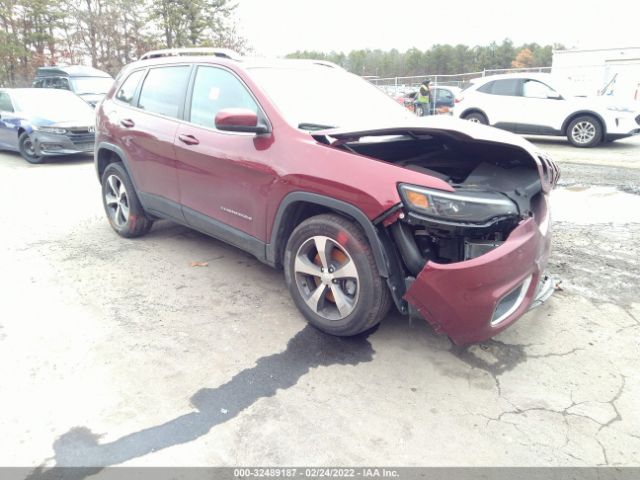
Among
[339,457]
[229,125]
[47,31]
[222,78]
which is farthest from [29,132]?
[47,31]

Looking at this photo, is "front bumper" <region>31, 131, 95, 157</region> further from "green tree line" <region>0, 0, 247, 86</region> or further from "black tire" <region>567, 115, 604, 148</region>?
"green tree line" <region>0, 0, 247, 86</region>

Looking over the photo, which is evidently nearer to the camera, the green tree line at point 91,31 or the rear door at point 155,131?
the rear door at point 155,131

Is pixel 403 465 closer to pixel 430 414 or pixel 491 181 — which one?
pixel 430 414

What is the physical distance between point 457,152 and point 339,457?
2.15m

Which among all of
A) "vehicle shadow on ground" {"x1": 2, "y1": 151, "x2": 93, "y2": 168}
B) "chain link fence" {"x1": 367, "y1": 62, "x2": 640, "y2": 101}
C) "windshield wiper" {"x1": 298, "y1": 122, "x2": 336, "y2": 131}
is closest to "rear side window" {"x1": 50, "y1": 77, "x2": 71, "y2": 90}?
"vehicle shadow on ground" {"x1": 2, "y1": 151, "x2": 93, "y2": 168}

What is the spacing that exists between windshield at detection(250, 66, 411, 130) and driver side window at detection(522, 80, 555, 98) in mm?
8884

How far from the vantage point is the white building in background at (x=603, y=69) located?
20.6 metres

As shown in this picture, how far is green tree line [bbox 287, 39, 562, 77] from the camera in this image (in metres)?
63.1

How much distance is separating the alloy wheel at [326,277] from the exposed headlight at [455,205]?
0.55 metres

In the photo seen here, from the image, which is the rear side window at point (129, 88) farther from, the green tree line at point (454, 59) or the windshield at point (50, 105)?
the green tree line at point (454, 59)

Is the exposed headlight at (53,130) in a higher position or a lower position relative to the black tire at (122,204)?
higher

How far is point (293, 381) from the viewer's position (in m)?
2.85

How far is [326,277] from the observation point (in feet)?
10.4

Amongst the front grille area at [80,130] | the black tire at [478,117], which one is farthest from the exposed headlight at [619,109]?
the front grille area at [80,130]
